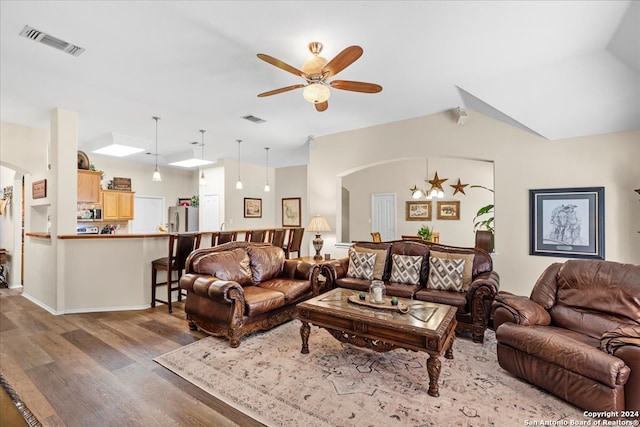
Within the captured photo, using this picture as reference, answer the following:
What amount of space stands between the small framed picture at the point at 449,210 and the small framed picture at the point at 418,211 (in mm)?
267

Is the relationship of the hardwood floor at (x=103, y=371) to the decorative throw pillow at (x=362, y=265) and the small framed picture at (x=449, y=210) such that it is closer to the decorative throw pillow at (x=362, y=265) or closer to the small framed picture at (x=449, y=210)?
the decorative throw pillow at (x=362, y=265)

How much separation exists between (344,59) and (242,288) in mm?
2532

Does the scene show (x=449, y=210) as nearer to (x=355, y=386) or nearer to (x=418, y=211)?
(x=418, y=211)

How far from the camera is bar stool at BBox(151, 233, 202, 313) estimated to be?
422 cm

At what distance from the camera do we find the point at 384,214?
28.1ft

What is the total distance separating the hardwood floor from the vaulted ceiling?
2.84 m

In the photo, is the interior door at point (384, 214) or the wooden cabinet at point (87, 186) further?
the interior door at point (384, 214)

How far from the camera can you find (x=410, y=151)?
16.6ft

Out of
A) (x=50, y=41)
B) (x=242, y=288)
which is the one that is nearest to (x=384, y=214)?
(x=242, y=288)

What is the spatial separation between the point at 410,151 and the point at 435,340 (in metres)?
3.46

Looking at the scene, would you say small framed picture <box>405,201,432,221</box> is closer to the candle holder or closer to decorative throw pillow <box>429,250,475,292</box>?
decorative throw pillow <box>429,250,475,292</box>

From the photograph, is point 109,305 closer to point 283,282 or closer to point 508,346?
point 283,282

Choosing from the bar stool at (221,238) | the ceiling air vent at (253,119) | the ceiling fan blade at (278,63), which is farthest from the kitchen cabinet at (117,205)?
the ceiling fan blade at (278,63)

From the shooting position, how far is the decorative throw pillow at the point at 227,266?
11.8 ft
